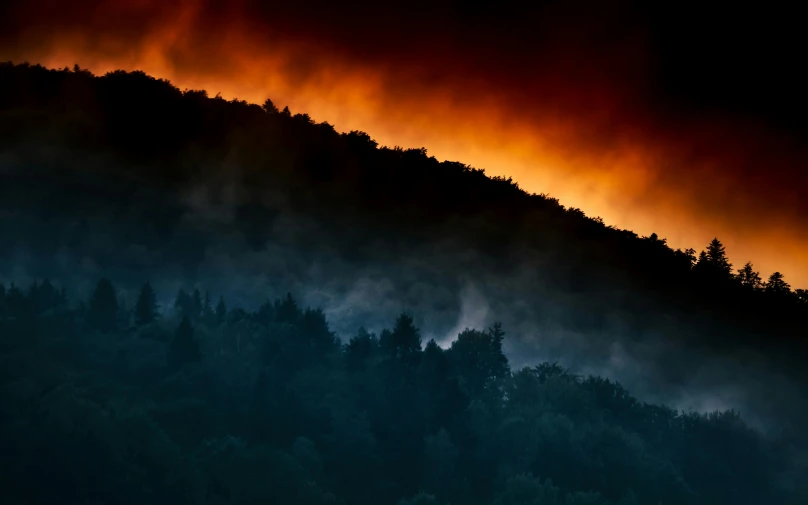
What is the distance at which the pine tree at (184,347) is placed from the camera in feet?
354

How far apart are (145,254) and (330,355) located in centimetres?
2676

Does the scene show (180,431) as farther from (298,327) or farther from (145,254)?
(145,254)

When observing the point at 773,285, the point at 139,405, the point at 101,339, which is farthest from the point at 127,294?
the point at 773,285

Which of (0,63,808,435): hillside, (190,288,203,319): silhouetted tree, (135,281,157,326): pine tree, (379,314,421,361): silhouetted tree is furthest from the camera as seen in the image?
(0,63,808,435): hillside

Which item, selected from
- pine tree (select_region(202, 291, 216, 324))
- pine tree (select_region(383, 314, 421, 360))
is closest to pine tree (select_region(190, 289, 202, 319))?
pine tree (select_region(202, 291, 216, 324))

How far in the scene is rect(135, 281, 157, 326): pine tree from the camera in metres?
110

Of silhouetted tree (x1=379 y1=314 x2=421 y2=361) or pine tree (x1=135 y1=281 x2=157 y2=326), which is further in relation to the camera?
silhouetted tree (x1=379 y1=314 x2=421 y2=361)

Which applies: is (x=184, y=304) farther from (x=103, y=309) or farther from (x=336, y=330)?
(x=336, y=330)

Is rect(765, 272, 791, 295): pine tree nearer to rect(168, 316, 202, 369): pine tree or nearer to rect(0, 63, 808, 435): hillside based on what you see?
rect(0, 63, 808, 435): hillside

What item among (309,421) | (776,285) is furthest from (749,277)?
(309,421)

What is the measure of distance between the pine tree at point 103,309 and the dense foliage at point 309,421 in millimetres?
200

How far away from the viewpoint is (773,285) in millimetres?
135750

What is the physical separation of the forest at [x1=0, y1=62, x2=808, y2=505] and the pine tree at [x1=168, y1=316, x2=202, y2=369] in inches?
11.8

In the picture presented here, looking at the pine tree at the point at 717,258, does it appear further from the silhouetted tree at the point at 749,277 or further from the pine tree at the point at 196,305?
the pine tree at the point at 196,305
